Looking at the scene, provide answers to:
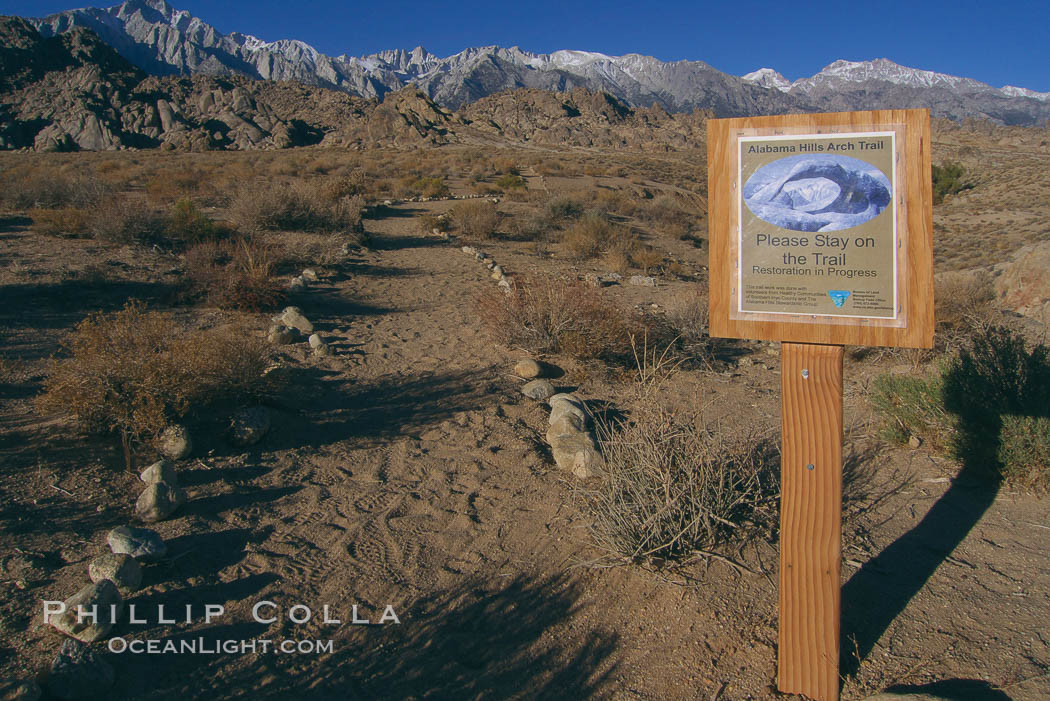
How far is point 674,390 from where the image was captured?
21.9 feet

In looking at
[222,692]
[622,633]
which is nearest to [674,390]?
[622,633]

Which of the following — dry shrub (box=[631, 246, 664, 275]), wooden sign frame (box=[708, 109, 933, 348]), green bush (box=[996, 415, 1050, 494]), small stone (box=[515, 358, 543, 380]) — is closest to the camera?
wooden sign frame (box=[708, 109, 933, 348])

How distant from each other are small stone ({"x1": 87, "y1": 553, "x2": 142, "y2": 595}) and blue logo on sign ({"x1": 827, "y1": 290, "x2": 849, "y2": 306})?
351cm

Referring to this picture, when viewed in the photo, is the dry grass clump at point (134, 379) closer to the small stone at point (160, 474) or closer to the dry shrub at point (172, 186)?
the small stone at point (160, 474)

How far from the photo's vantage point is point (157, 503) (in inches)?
152

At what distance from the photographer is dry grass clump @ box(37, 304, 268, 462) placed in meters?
4.45

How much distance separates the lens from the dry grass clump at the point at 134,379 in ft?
14.6

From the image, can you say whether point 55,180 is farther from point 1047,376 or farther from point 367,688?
point 1047,376

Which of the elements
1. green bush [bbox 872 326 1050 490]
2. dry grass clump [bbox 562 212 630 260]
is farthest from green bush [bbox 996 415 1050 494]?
dry grass clump [bbox 562 212 630 260]

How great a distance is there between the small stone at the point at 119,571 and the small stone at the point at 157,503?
23.0 inches

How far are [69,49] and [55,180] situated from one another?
210 ft

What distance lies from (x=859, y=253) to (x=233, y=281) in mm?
7760

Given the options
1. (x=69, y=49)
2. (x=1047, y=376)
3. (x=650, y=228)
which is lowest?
(x=1047, y=376)

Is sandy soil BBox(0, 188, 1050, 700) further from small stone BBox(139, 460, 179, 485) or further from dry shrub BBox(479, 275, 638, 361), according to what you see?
dry shrub BBox(479, 275, 638, 361)
